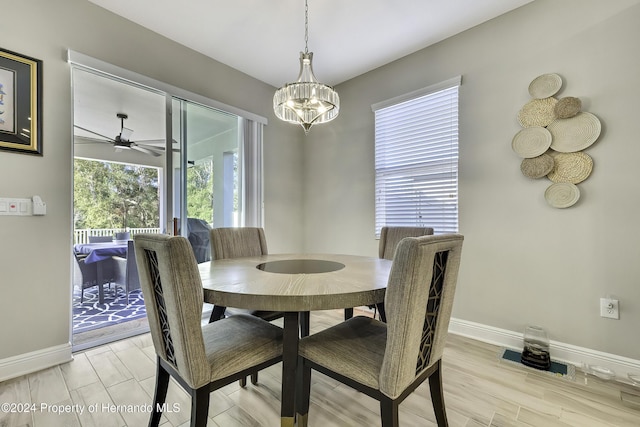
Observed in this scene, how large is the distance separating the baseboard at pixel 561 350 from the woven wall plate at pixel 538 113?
1580mm

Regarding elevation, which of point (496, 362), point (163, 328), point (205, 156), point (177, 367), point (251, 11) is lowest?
point (496, 362)

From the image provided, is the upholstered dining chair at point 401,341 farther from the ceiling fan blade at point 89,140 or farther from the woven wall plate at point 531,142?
the ceiling fan blade at point 89,140

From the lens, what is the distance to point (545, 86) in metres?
2.04

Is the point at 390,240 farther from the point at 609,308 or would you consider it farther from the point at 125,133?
the point at 125,133

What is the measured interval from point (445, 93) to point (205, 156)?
7.93 ft

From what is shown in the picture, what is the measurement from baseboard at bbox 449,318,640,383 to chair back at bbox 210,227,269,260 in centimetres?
183

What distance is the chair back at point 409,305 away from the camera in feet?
3.08

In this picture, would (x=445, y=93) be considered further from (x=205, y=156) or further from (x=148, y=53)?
(x=148, y=53)

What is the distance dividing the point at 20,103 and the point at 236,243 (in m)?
1.66

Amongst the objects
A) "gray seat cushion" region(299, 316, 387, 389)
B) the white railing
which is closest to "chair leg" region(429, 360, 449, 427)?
"gray seat cushion" region(299, 316, 387, 389)

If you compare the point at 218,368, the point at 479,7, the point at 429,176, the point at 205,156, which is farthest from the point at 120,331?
the point at 479,7

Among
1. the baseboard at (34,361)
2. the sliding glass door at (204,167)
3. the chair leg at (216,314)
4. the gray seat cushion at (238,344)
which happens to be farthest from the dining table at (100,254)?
the gray seat cushion at (238,344)

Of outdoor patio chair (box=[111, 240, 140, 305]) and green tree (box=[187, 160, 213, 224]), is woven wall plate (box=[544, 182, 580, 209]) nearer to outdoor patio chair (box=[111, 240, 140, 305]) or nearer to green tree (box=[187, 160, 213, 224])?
green tree (box=[187, 160, 213, 224])

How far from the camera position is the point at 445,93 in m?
2.57
